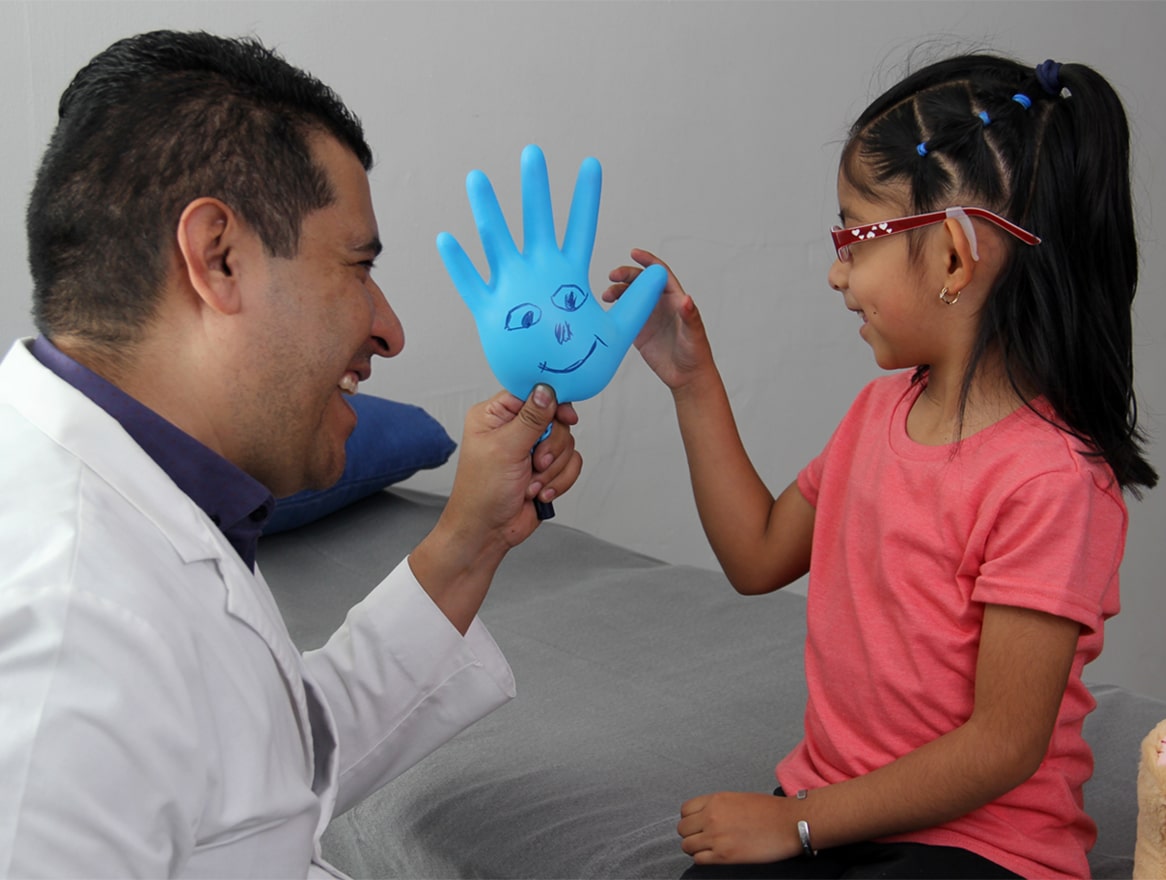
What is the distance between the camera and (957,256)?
0.97m

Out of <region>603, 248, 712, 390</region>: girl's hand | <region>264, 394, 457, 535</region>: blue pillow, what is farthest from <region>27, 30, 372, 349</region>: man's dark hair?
<region>264, 394, 457, 535</region>: blue pillow

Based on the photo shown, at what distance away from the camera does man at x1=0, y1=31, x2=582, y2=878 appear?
26.4 inches

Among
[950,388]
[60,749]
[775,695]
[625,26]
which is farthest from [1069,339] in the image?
[625,26]

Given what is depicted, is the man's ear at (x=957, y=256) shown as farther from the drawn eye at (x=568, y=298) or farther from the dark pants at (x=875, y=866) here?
the dark pants at (x=875, y=866)

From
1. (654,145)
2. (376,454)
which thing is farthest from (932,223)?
(654,145)

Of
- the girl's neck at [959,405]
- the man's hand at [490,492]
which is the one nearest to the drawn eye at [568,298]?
the man's hand at [490,492]

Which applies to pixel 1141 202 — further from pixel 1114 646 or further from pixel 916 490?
pixel 916 490

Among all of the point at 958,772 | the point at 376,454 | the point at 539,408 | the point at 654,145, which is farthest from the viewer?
the point at 654,145

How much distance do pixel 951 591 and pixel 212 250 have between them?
0.64 meters

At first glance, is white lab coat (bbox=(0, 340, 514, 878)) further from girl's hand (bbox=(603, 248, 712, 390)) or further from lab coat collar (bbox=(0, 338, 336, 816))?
girl's hand (bbox=(603, 248, 712, 390))

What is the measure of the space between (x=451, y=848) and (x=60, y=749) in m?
0.59

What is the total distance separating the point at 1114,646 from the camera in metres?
3.10

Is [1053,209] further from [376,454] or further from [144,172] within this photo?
[376,454]

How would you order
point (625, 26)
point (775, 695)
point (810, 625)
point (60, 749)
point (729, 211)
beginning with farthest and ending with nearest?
point (729, 211), point (625, 26), point (775, 695), point (810, 625), point (60, 749)
